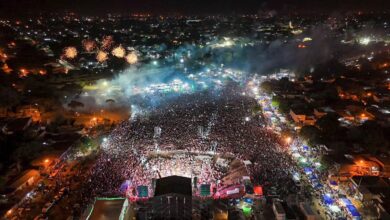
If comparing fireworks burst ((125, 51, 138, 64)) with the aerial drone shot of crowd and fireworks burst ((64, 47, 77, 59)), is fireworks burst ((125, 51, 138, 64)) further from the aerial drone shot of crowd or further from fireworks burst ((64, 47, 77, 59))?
the aerial drone shot of crowd

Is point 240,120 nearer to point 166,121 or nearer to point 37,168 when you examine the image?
point 166,121

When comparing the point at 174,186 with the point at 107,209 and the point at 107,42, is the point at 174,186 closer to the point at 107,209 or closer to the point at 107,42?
the point at 107,209

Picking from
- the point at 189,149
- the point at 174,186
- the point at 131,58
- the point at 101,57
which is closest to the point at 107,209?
the point at 174,186

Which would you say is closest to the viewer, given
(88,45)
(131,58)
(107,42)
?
(131,58)

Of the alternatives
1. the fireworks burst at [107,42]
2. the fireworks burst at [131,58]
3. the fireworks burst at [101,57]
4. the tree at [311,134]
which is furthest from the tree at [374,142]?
the fireworks burst at [107,42]

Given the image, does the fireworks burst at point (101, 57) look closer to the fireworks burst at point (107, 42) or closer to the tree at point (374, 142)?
the fireworks burst at point (107, 42)

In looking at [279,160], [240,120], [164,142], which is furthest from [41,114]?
[279,160]
